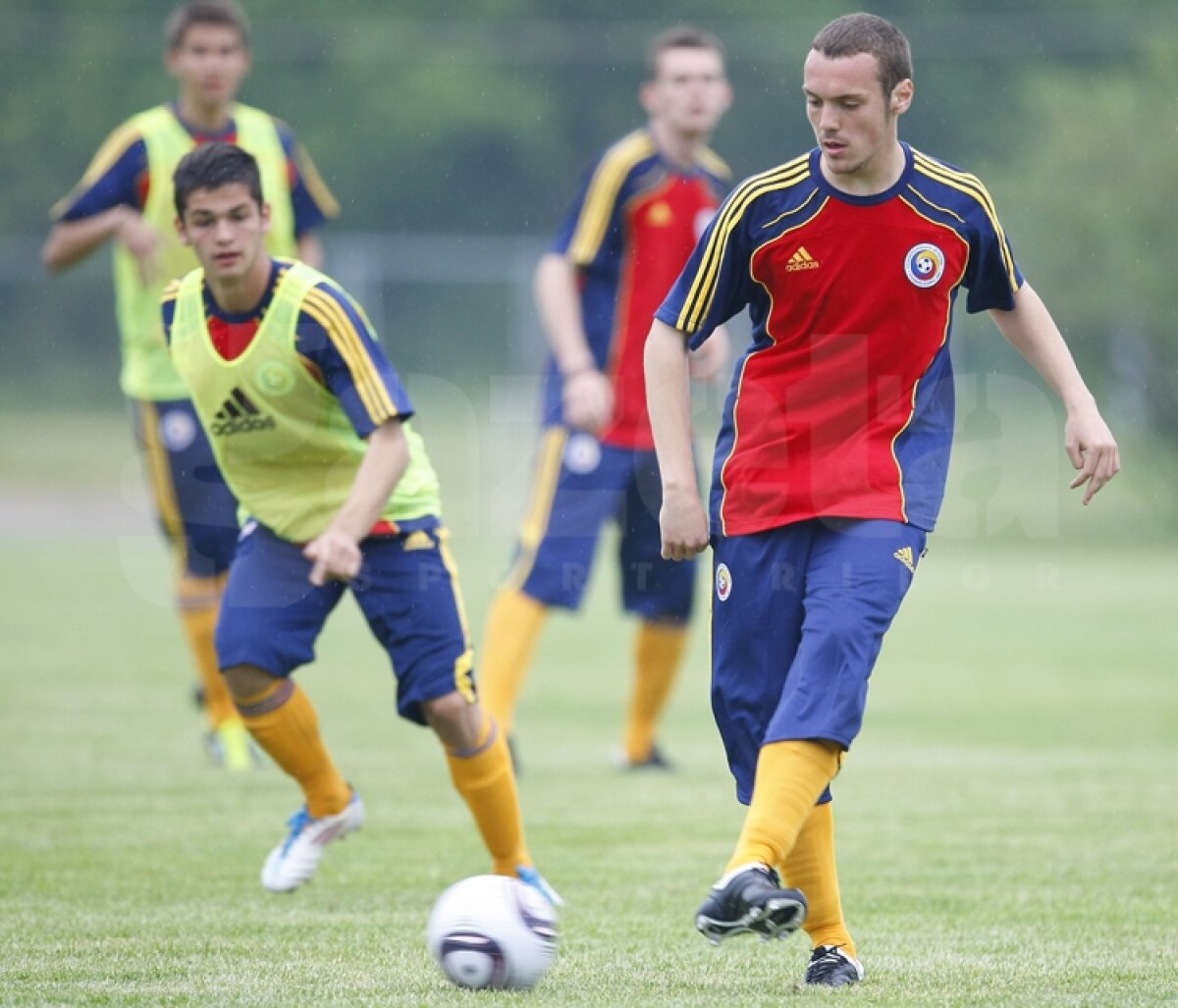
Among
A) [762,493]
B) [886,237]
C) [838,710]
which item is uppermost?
[886,237]

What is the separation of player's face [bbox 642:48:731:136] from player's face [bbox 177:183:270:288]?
2.73 metres

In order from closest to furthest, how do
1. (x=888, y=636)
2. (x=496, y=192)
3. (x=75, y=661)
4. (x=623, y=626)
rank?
(x=75, y=661)
(x=888, y=636)
(x=623, y=626)
(x=496, y=192)

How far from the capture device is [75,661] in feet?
36.0

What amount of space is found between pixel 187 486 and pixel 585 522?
1.48 m

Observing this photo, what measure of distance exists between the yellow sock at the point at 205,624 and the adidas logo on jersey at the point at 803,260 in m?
3.93

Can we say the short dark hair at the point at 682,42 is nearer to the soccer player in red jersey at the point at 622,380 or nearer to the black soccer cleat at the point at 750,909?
the soccer player in red jersey at the point at 622,380

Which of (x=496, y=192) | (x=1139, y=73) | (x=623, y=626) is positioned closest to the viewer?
(x=623, y=626)

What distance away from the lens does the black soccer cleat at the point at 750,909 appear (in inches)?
137

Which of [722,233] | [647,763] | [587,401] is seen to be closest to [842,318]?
[722,233]

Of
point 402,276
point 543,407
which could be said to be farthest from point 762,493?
point 402,276

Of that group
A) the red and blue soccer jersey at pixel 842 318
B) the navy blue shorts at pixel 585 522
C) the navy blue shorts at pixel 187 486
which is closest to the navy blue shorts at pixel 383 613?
the red and blue soccer jersey at pixel 842 318

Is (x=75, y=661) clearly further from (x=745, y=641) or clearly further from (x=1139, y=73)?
(x=1139, y=73)

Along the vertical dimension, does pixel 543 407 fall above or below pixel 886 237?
below

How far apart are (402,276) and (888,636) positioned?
45.4 ft
